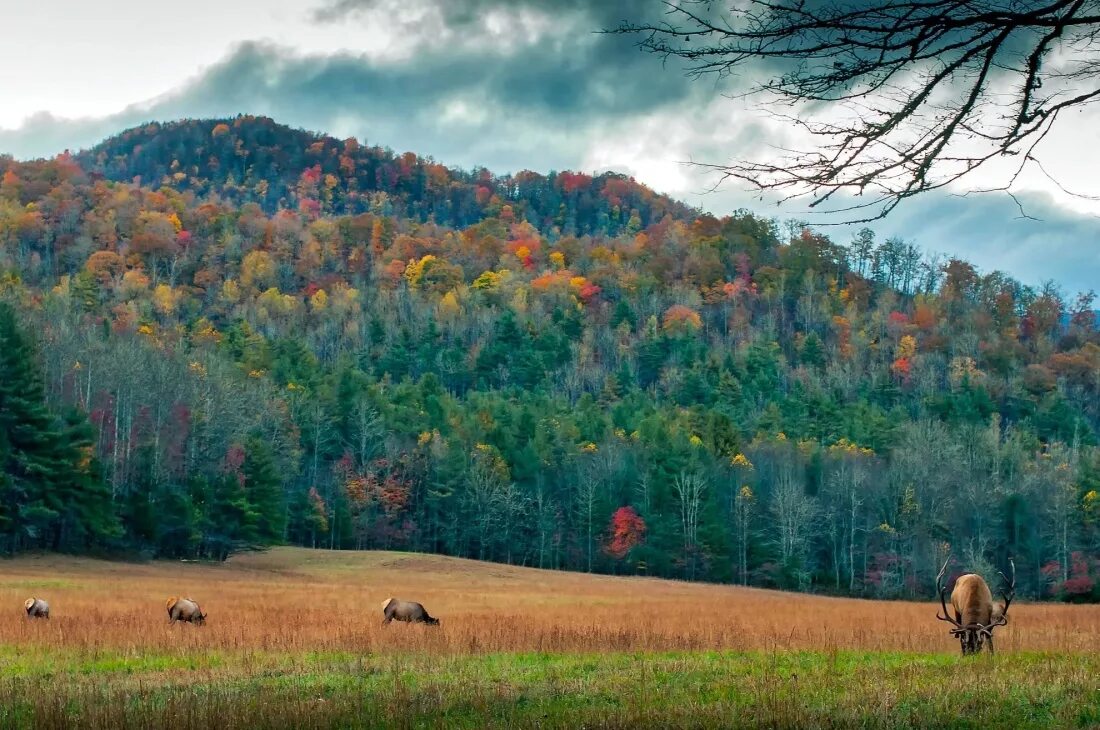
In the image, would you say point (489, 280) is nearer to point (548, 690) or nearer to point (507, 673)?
point (507, 673)

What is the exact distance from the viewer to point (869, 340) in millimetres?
163000

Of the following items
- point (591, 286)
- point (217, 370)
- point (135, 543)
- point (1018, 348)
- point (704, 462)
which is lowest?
point (135, 543)

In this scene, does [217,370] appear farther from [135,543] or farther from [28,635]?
[28,635]

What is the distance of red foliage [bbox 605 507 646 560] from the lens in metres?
78.7

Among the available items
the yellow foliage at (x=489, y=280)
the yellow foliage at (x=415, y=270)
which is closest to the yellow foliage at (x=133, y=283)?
the yellow foliage at (x=415, y=270)

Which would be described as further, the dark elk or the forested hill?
the forested hill

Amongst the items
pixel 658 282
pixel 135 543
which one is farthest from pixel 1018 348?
pixel 135 543

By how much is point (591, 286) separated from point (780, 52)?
580ft

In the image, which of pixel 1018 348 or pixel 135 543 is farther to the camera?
pixel 1018 348

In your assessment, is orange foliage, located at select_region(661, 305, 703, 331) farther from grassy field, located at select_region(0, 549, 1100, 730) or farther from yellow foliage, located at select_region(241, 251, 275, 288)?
grassy field, located at select_region(0, 549, 1100, 730)

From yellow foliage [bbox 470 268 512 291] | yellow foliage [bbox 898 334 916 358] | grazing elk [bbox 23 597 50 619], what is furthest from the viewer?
yellow foliage [bbox 470 268 512 291]

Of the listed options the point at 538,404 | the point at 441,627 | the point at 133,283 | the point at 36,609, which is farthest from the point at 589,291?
the point at 441,627

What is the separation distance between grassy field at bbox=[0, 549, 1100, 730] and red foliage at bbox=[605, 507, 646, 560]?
2096 inches

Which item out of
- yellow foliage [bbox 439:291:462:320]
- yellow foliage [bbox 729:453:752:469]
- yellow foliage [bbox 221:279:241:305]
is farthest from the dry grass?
yellow foliage [bbox 221:279:241:305]
